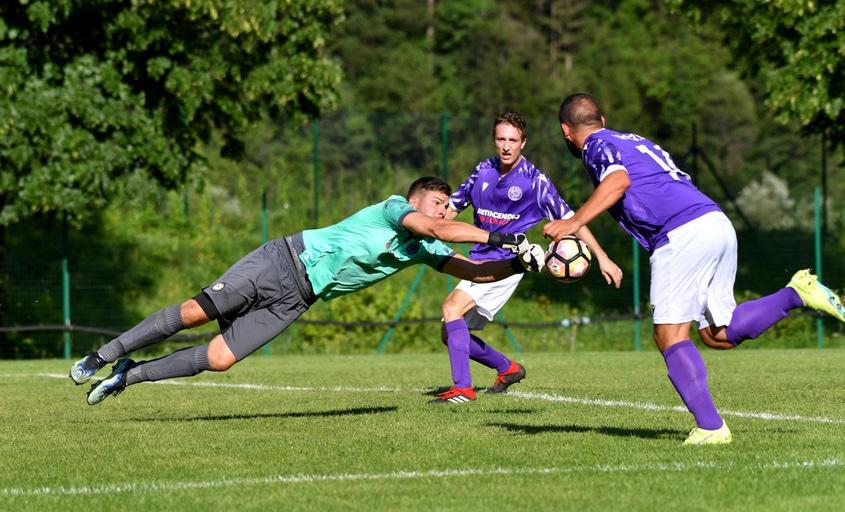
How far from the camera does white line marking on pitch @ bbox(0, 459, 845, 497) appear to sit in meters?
5.69

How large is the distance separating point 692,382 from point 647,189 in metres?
1.10

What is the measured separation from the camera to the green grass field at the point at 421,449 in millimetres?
5324

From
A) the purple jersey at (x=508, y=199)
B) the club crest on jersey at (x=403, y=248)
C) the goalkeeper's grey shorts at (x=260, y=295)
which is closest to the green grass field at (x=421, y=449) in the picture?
the goalkeeper's grey shorts at (x=260, y=295)

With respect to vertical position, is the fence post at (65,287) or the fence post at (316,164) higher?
the fence post at (316,164)

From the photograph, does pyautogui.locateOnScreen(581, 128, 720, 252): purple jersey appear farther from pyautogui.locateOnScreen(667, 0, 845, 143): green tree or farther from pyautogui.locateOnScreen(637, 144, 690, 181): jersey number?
pyautogui.locateOnScreen(667, 0, 845, 143): green tree

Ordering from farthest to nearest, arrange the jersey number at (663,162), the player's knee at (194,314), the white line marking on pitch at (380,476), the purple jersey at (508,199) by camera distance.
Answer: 1. the purple jersey at (508,199)
2. the player's knee at (194,314)
3. the jersey number at (663,162)
4. the white line marking on pitch at (380,476)

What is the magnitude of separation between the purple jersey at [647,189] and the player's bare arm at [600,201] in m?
0.10

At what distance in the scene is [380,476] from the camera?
5.88m

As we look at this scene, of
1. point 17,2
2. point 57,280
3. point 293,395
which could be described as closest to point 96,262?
point 57,280

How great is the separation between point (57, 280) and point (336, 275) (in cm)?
1399

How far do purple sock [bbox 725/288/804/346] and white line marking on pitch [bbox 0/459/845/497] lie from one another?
1.15 metres

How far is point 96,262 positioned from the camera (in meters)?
21.5

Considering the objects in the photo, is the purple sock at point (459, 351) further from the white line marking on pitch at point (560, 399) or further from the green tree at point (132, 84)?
the green tree at point (132, 84)

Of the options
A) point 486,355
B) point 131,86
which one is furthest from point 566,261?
point 131,86
